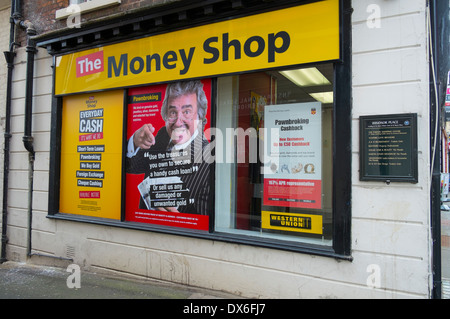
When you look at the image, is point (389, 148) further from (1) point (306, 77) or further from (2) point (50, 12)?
(2) point (50, 12)

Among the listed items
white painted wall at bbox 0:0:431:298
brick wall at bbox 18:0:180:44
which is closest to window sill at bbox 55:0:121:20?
brick wall at bbox 18:0:180:44

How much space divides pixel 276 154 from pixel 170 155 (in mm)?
1552

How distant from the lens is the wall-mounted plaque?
334cm

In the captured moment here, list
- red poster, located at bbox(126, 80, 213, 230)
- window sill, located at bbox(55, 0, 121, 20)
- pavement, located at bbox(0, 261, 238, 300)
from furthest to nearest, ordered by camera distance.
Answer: window sill, located at bbox(55, 0, 121, 20) < red poster, located at bbox(126, 80, 213, 230) < pavement, located at bbox(0, 261, 238, 300)

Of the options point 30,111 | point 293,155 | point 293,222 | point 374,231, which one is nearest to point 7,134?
point 30,111

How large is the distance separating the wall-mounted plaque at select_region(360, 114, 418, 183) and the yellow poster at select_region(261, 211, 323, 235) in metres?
0.81

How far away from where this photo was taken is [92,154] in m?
5.60

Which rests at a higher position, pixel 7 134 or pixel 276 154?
pixel 7 134

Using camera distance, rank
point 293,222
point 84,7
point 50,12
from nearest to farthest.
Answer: point 293,222
point 84,7
point 50,12

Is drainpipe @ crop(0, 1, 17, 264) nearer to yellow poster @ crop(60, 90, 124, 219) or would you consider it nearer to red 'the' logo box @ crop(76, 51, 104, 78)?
yellow poster @ crop(60, 90, 124, 219)

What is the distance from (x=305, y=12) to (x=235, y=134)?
1.81 meters

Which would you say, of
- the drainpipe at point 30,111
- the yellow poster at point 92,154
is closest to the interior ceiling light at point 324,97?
the yellow poster at point 92,154

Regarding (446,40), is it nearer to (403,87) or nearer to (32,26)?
(403,87)

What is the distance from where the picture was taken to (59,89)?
5863mm
